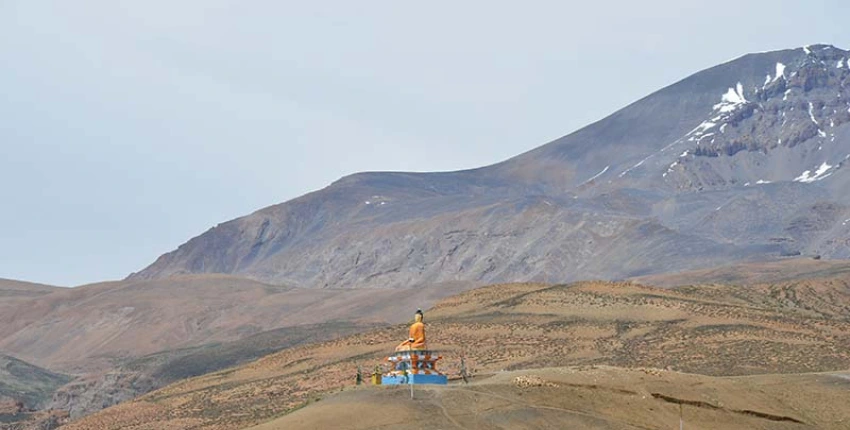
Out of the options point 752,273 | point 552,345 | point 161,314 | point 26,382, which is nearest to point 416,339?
point 552,345

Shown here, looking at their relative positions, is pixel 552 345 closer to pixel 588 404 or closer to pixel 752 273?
pixel 588 404

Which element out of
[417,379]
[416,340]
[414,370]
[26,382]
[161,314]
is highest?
[161,314]

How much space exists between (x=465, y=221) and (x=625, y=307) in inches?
4977

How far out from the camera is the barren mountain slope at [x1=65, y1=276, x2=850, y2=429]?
54.4 m

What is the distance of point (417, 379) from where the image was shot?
36.5 metres

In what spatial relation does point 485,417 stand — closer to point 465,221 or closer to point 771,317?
point 771,317

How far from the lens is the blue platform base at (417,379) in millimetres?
36500

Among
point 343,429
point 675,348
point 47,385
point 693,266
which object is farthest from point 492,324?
point 693,266

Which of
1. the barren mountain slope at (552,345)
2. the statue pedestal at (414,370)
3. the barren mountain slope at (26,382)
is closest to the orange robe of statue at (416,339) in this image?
the statue pedestal at (414,370)

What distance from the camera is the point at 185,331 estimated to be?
15050cm

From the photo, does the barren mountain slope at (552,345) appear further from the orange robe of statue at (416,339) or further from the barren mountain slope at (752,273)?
the barren mountain slope at (752,273)

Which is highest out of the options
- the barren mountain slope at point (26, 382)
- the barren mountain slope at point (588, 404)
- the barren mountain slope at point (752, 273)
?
the barren mountain slope at point (26, 382)

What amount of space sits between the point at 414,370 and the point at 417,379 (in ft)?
0.88

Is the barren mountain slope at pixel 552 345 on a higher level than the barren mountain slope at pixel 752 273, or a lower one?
higher
